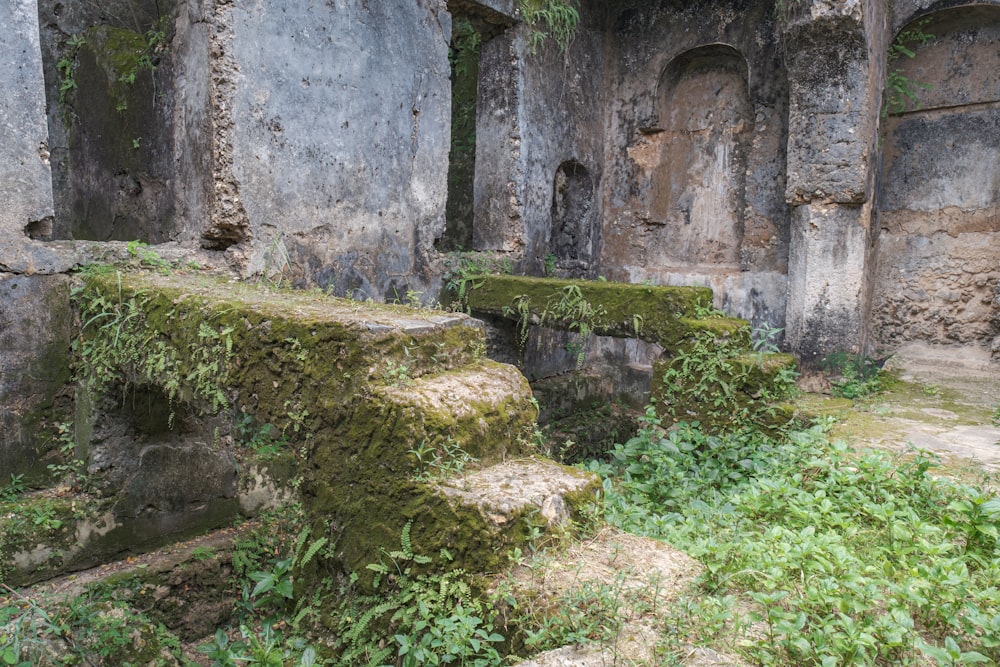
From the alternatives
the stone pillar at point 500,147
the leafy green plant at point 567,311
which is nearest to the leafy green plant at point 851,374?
the leafy green plant at point 567,311

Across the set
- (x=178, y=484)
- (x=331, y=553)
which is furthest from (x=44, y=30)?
(x=331, y=553)

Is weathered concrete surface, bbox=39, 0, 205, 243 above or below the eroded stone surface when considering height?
above

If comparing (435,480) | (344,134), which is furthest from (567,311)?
(435,480)

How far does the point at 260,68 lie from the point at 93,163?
Result: 2.42 metres

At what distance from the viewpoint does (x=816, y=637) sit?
2.02 m

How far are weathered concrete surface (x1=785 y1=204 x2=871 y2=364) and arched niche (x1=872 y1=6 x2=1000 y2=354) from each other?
90cm

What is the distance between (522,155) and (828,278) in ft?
10.5

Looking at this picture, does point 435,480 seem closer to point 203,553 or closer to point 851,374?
point 203,553

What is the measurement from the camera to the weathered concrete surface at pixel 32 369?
400 centimetres

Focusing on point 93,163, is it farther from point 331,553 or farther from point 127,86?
point 331,553

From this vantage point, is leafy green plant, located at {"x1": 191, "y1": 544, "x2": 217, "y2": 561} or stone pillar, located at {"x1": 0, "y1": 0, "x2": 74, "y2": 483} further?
leafy green plant, located at {"x1": 191, "y1": 544, "x2": 217, "y2": 561}

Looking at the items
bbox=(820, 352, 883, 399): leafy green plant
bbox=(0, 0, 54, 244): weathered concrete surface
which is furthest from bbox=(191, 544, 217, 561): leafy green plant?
bbox=(820, 352, 883, 399): leafy green plant

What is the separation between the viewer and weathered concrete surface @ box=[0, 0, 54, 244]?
386 centimetres

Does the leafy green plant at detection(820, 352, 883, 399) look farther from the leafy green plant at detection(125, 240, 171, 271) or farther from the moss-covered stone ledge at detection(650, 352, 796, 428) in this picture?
the leafy green plant at detection(125, 240, 171, 271)
